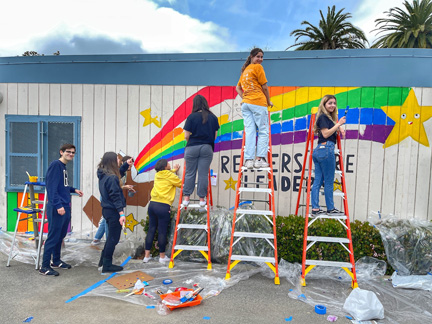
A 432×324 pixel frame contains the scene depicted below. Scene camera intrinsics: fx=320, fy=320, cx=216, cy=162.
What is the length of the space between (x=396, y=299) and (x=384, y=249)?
37.1 inches

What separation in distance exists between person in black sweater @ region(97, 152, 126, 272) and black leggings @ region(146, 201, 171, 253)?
556 millimetres

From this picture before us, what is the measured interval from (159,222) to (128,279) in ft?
3.18

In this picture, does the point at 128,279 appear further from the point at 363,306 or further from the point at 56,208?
the point at 363,306

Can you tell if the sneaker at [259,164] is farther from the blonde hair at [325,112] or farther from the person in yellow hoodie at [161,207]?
the person in yellow hoodie at [161,207]

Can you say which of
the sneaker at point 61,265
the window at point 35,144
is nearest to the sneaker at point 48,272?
the sneaker at point 61,265

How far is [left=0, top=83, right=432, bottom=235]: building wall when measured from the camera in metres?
5.20

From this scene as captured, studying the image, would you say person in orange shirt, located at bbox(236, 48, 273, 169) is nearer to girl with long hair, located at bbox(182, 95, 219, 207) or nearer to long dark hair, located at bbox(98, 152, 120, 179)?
girl with long hair, located at bbox(182, 95, 219, 207)

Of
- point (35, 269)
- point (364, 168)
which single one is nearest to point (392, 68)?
point (364, 168)

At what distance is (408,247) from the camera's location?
14.8 ft

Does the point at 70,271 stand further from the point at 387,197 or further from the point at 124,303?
the point at 387,197

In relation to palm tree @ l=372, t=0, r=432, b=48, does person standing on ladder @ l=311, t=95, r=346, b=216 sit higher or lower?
lower

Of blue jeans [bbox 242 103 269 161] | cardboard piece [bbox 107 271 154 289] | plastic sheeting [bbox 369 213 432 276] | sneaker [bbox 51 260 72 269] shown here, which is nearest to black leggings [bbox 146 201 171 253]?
cardboard piece [bbox 107 271 154 289]

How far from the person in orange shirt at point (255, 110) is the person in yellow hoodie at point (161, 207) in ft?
4.24

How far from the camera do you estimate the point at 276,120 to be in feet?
18.1
